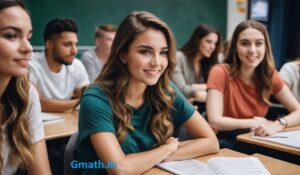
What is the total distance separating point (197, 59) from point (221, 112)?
73.1 inches

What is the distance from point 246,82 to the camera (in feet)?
8.39

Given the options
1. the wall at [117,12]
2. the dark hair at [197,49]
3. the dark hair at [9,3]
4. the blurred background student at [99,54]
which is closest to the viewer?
the dark hair at [9,3]

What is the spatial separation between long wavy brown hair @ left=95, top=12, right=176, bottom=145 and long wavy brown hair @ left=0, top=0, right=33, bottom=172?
357 millimetres

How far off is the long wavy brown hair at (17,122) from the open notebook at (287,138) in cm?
125

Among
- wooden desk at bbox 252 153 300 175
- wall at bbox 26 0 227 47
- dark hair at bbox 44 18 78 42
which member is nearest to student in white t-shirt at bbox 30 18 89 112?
dark hair at bbox 44 18 78 42

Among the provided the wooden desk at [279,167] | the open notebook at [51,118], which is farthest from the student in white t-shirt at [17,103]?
the wooden desk at [279,167]

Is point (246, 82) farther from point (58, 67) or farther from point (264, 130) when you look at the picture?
point (58, 67)

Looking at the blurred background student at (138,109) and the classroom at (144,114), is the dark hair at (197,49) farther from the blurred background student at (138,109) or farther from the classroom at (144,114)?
the blurred background student at (138,109)

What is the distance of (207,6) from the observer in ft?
20.2

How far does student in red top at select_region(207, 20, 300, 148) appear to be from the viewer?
245 centimetres

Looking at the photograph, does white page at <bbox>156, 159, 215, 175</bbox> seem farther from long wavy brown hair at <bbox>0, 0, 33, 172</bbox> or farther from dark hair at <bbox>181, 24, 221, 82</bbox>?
dark hair at <bbox>181, 24, 221, 82</bbox>

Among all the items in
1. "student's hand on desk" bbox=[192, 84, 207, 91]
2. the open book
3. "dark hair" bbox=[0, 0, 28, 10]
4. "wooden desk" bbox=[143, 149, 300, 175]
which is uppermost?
"dark hair" bbox=[0, 0, 28, 10]

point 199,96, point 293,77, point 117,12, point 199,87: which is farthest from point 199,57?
point 117,12

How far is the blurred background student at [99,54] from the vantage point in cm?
397
